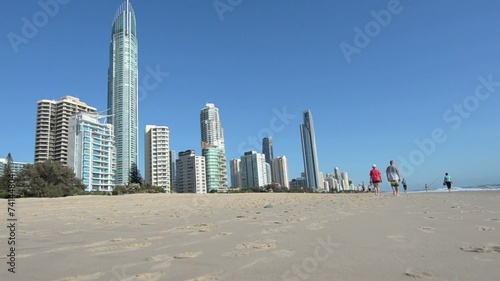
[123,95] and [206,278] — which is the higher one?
[123,95]

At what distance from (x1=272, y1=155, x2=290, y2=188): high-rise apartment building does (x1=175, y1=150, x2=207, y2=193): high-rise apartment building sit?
2725 centimetres

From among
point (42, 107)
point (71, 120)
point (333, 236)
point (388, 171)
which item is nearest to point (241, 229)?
point (333, 236)

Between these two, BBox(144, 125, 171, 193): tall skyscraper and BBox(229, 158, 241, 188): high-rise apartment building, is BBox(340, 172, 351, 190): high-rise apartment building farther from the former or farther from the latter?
BBox(144, 125, 171, 193): tall skyscraper

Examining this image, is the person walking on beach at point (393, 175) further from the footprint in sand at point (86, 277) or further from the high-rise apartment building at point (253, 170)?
the high-rise apartment building at point (253, 170)

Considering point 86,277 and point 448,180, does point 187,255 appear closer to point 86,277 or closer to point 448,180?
point 86,277

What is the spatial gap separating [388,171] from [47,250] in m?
15.1

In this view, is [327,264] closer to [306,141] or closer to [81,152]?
[81,152]

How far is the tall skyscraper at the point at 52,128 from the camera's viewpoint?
306 ft

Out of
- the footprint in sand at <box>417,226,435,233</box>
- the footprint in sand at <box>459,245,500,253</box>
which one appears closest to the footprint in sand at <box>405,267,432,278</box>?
the footprint in sand at <box>459,245,500,253</box>

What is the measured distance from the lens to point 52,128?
95.5m

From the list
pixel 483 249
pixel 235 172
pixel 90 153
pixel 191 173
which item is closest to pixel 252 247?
pixel 483 249

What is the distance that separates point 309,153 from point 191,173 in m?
44.4

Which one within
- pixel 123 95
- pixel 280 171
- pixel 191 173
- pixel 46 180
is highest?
pixel 123 95

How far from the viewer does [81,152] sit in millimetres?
78562
